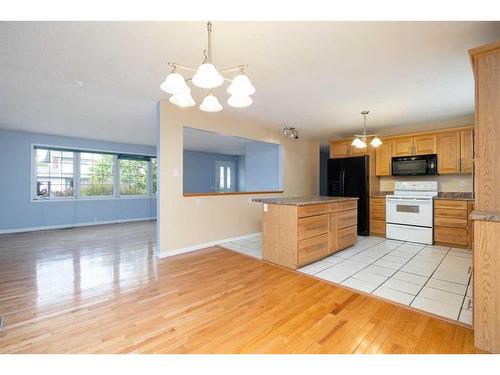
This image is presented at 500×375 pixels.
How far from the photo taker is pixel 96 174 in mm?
6562

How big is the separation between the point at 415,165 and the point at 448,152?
0.53 metres

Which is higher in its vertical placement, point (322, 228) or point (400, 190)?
point (400, 190)

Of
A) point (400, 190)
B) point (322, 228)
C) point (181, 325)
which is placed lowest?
point (181, 325)

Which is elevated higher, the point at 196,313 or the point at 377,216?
the point at 377,216

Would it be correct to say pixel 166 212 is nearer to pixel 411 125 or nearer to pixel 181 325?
pixel 181 325

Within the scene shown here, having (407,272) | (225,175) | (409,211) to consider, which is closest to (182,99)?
(407,272)

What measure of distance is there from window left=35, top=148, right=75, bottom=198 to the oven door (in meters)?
7.60

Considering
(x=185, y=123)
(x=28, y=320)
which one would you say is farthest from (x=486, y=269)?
(x=185, y=123)

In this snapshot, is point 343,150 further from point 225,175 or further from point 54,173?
point 54,173

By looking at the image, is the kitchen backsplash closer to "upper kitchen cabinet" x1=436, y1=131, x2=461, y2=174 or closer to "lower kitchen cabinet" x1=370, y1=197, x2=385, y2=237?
"upper kitchen cabinet" x1=436, y1=131, x2=461, y2=174

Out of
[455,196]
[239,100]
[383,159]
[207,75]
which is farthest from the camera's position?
[383,159]

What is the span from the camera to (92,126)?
4.93m

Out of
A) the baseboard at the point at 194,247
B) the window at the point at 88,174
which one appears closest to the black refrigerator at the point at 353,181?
the baseboard at the point at 194,247
